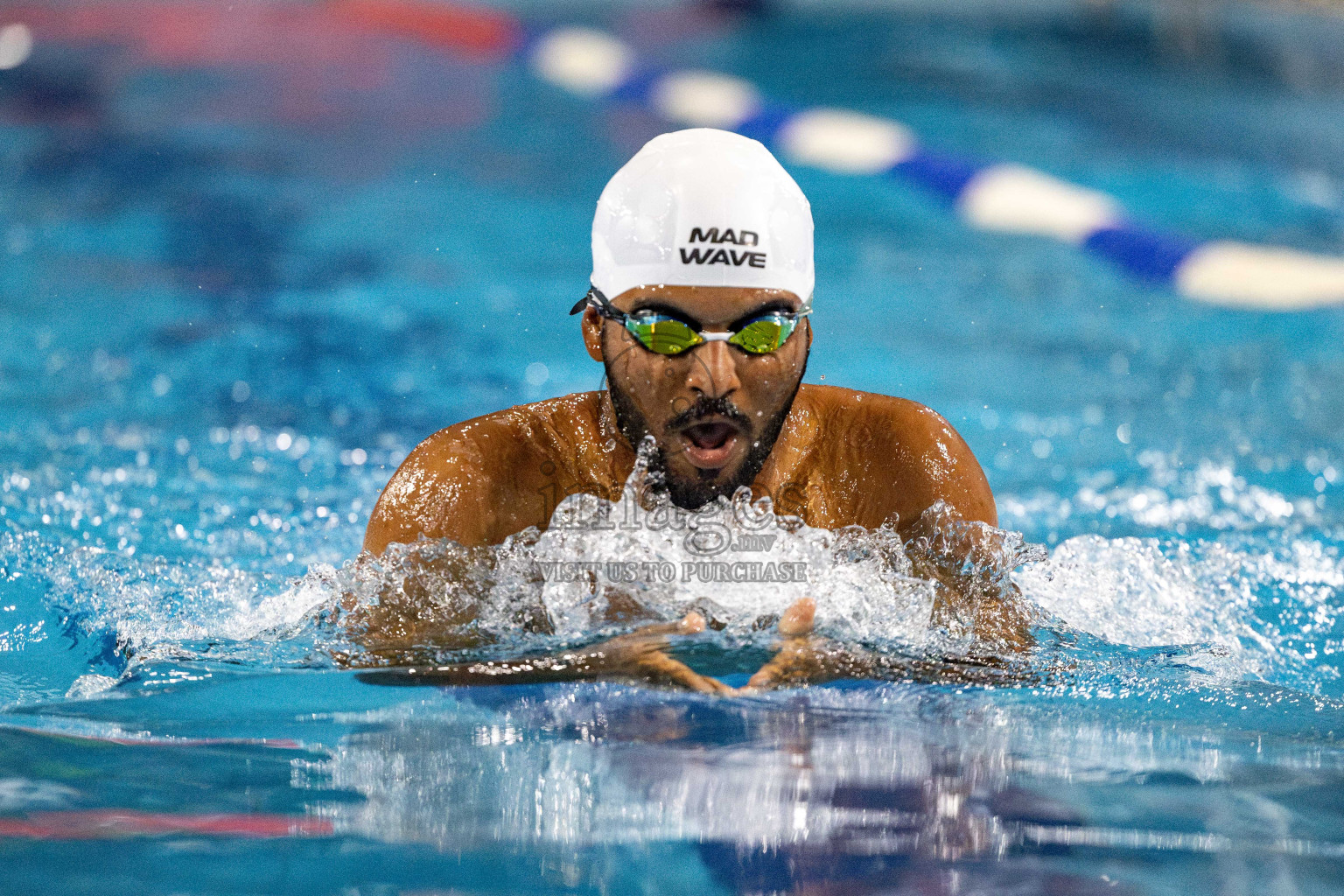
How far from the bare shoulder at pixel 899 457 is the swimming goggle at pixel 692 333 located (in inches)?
12.8

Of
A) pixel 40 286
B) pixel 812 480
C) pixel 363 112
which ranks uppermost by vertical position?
pixel 363 112

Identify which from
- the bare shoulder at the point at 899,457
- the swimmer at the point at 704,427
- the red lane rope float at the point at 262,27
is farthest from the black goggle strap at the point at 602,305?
the red lane rope float at the point at 262,27

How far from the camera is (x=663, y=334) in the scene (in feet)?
6.99

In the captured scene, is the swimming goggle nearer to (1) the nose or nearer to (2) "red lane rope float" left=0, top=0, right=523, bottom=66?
(1) the nose

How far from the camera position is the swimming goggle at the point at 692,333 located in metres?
2.12

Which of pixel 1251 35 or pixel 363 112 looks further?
pixel 1251 35

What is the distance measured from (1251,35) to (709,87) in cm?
398

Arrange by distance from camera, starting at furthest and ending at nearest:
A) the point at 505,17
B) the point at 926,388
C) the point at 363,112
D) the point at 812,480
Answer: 1. the point at 505,17
2. the point at 363,112
3. the point at 926,388
4. the point at 812,480

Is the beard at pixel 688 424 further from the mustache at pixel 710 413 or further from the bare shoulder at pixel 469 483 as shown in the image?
the bare shoulder at pixel 469 483

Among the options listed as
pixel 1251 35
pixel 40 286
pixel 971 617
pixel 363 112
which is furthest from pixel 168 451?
pixel 1251 35

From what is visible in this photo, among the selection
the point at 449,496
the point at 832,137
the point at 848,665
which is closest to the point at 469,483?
the point at 449,496

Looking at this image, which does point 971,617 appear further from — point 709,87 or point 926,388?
point 709,87

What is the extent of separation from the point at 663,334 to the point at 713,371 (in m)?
0.10

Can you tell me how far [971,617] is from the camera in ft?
7.33
